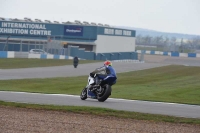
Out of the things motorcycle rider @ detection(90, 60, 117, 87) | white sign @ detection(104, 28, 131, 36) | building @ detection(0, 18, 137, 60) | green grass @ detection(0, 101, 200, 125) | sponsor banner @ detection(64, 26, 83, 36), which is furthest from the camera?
white sign @ detection(104, 28, 131, 36)

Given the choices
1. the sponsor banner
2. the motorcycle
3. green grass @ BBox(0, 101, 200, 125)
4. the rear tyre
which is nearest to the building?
the sponsor banner

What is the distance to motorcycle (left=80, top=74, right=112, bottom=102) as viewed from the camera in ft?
64.9

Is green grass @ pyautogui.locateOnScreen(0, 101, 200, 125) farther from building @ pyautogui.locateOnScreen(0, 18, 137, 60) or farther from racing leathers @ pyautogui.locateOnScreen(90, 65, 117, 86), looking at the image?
building @ pyautogui.locateOnScreen(0, 18, 137, 60)

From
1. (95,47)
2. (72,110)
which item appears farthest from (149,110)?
(95,47)

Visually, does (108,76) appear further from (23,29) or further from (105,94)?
(23,29)

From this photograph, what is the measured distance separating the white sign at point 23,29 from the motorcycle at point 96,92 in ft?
206

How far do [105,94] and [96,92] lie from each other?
2.07 ft

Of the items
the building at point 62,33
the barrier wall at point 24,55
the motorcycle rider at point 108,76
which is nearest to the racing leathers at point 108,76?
the motorcycle rider at point 108,76

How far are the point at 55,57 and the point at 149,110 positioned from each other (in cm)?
5111

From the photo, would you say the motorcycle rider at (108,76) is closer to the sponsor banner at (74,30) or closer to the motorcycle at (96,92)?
the motorcycle at (96,92)

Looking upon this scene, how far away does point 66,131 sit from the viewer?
37.1 feet

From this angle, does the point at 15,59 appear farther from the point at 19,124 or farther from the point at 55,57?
the point at 19,124

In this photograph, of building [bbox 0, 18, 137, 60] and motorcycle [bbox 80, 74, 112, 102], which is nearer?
motorcycle [bbox 80, 74, 112, 102]

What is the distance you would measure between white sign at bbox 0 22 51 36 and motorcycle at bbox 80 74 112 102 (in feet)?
206
